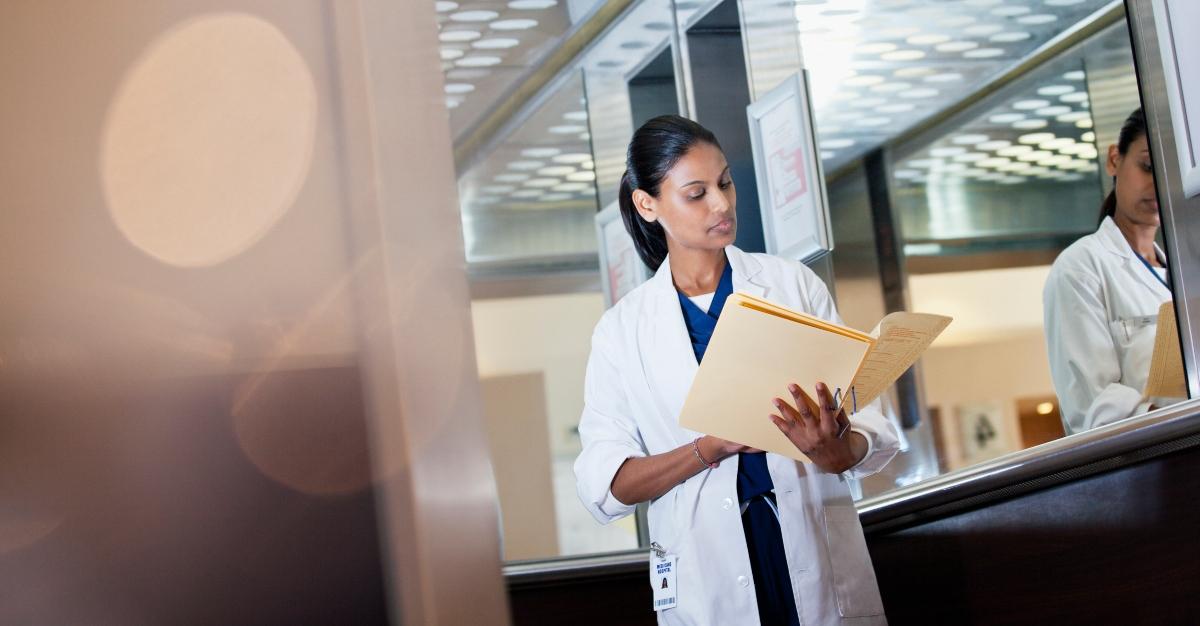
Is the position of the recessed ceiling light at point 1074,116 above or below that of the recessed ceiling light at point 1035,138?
below

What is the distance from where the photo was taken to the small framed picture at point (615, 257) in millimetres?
4121

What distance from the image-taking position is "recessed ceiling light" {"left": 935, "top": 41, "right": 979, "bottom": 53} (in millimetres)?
5316

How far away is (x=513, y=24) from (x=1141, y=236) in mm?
2737

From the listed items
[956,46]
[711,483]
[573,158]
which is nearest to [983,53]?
[956,46]

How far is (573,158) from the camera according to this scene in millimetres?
5945

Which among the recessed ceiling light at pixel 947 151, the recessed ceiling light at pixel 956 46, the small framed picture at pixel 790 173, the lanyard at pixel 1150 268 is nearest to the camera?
the lanyard at pixel 1150 268

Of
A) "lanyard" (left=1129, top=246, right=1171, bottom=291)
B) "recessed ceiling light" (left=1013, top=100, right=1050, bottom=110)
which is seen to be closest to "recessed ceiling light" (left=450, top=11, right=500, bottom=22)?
"lanyard" (left=1129, top=246, right=1171, bottom=291)

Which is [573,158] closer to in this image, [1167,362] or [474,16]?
[474,16]

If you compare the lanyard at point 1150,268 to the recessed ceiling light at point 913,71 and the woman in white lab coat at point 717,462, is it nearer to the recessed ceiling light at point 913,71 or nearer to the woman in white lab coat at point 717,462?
the woman in white lab coat at point 717,462

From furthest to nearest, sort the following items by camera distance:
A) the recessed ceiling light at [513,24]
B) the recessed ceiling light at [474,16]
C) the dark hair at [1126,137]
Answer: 1. the recessed ceiling light at [513,24]
2. the recessed ceiling light at [474,16]
3. the dark hair at [1126,137]

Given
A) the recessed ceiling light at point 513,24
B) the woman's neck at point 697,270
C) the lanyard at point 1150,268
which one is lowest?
the lanyard at point 1150,268

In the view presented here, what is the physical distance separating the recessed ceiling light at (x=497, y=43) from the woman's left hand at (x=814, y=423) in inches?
130

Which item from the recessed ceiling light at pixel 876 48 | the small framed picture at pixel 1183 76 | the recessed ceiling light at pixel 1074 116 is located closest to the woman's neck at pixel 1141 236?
the small framed picture at pixel 1183 76

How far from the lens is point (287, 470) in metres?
0.44
